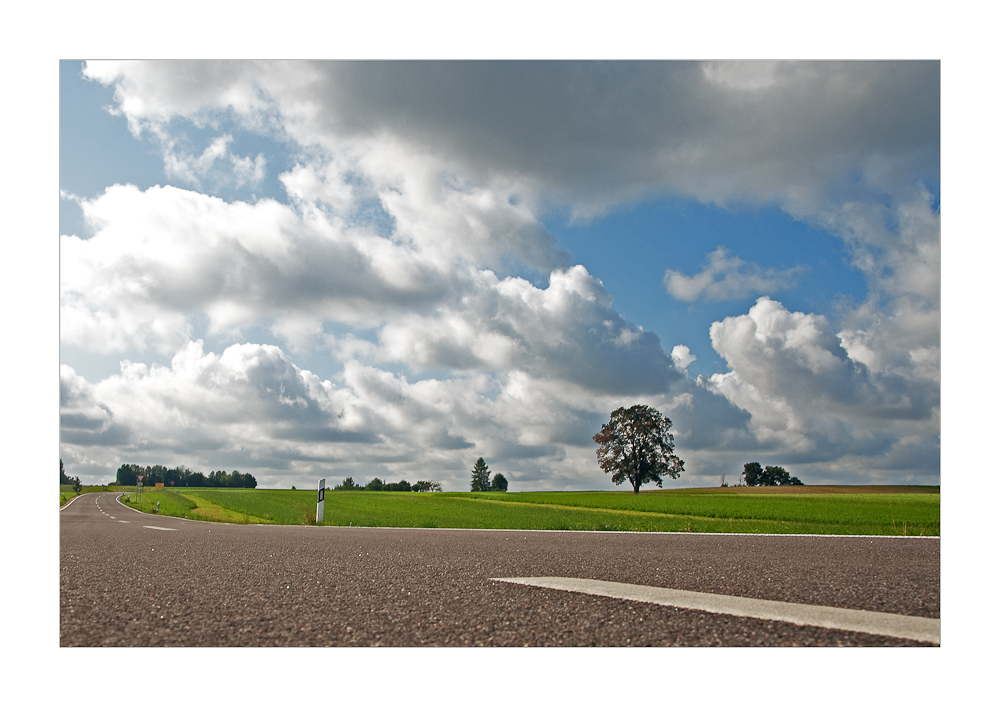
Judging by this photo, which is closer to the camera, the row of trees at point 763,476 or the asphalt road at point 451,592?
the asphalt road at point 451,592

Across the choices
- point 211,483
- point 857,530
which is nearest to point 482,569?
point 857,530

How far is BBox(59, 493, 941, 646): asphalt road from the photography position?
4492 mm

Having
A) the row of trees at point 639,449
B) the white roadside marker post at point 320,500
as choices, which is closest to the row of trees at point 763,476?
the row of trees at point 639,449

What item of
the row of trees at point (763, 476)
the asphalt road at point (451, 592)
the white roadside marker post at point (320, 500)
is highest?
the asphalt road at point (451, 592)

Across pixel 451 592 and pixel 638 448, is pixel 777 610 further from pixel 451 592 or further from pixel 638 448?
pixel 638 448

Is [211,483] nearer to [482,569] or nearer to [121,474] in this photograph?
[121,474]

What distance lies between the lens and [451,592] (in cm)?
597

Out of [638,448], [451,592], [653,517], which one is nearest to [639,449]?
[638,448]

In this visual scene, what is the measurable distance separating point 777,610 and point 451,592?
2932mm

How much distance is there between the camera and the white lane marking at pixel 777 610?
14.6 ft

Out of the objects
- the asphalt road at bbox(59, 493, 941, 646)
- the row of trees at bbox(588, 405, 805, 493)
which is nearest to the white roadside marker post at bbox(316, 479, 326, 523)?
the asphalt road at bbox(59, 493, 941, 646)

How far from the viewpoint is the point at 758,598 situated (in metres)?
5.67

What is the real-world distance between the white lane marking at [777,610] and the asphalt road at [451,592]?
184 mm

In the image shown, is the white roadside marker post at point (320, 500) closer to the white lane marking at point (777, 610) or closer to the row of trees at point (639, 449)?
the white lane marking at point (777, 610)
